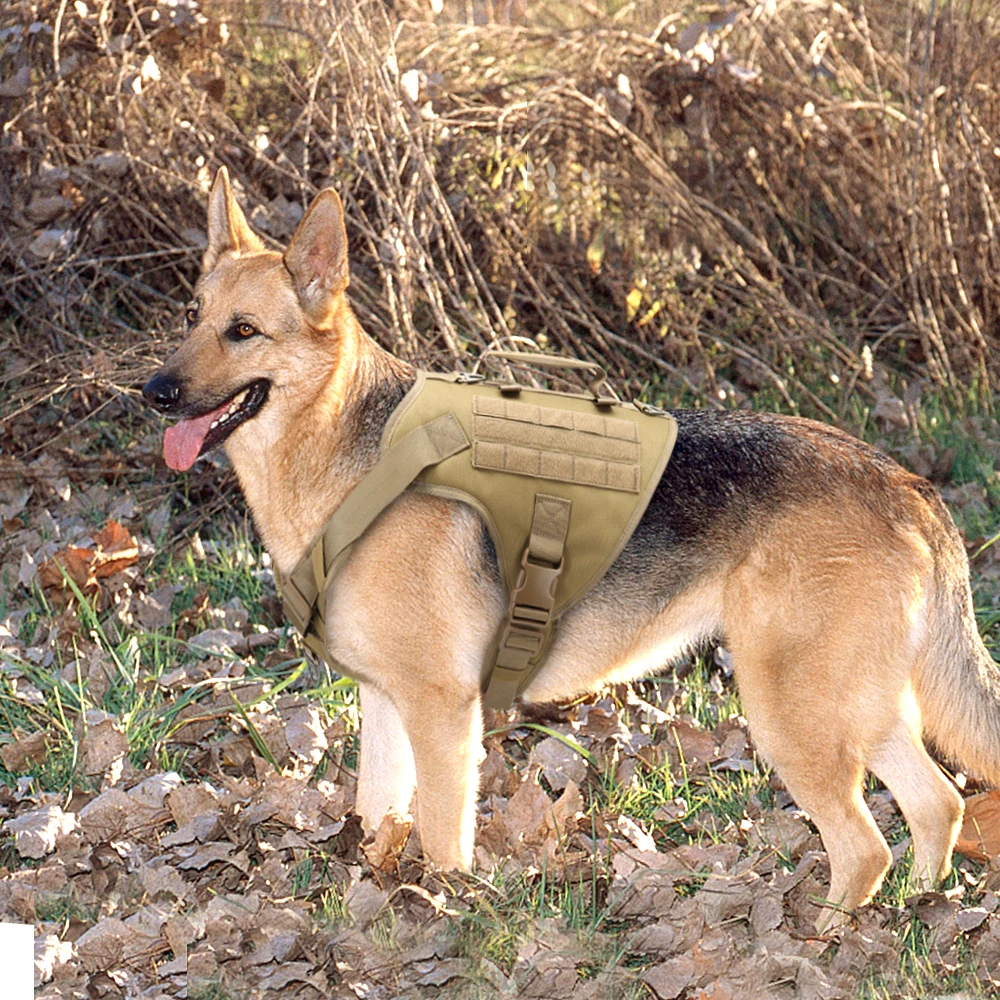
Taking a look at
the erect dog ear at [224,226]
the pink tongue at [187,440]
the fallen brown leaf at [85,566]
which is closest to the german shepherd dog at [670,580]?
the pink tongue at [187,440]

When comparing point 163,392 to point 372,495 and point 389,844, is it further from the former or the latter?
point 389,844

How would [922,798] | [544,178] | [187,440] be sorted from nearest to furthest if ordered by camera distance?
[187,440], [922,798], [544,178]

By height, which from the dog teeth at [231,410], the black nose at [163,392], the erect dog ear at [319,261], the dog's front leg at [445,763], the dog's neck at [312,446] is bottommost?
the dog's front leg at [445,763]

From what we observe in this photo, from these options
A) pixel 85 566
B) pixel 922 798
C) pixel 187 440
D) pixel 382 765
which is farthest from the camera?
pixel 85 566

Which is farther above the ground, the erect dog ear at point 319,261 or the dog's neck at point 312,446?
the erect dog ear at point 319,261

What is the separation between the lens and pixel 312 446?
3.66 metres

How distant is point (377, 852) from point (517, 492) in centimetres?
109

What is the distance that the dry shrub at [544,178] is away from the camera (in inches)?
255

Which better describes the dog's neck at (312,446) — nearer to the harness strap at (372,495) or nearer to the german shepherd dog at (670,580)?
the german shepherd dog at (670,580)

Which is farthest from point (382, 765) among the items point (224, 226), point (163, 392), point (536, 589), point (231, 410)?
point (224, 226)

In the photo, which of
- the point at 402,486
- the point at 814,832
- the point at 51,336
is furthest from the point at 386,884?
the point at 51,336

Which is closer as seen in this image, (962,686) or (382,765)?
(962,686)

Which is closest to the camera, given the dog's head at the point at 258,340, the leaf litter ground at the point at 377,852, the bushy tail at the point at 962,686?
the leaf litter ground at the point at 377,852

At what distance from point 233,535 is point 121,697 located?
1.77 meters
